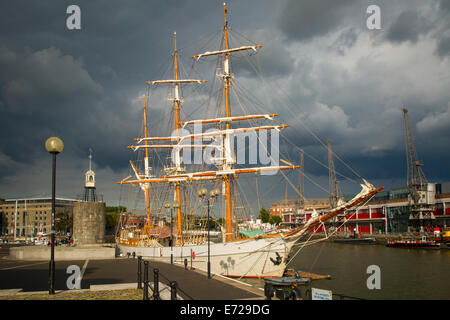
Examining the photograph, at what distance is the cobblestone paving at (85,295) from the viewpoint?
1273cm

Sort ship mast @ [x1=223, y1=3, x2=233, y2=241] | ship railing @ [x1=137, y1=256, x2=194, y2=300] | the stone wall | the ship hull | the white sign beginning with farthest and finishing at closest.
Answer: the stone wall < ship mast @ [x1=223, y1=3, x2=233, y2=241] < the ship hull < the white sign < ship railing @ [x1=137, y1=256, x2=194, y2=300]

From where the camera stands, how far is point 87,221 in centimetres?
3791

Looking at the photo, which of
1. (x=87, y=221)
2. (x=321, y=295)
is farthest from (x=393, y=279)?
(x=87, y=221)

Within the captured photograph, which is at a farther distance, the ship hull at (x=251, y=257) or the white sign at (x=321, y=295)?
the ship hull at (x=251, y=257)

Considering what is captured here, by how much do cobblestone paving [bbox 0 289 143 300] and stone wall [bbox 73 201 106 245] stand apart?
24757mm

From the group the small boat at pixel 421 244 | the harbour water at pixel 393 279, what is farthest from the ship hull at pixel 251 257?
the small boat at pixel 421 244

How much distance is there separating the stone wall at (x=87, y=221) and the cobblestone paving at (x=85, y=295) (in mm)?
24757

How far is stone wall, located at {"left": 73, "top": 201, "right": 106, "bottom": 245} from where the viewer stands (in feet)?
123

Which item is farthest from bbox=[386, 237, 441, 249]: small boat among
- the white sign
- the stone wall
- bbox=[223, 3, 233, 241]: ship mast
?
the white sign

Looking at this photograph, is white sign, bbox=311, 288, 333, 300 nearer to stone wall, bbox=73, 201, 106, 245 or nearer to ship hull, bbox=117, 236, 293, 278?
ship hull, bbox=117, 236, 293, 278

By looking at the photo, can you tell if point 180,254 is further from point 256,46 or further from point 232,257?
point 256,46

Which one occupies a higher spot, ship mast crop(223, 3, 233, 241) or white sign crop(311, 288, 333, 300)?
ship mast crop(223, 3, 233, 241)

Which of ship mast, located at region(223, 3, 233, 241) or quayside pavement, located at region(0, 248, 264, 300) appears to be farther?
ship mast, located at region(223, 3, 233, 241)

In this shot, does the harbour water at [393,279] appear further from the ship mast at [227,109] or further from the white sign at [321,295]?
the white sign at [321,295]
